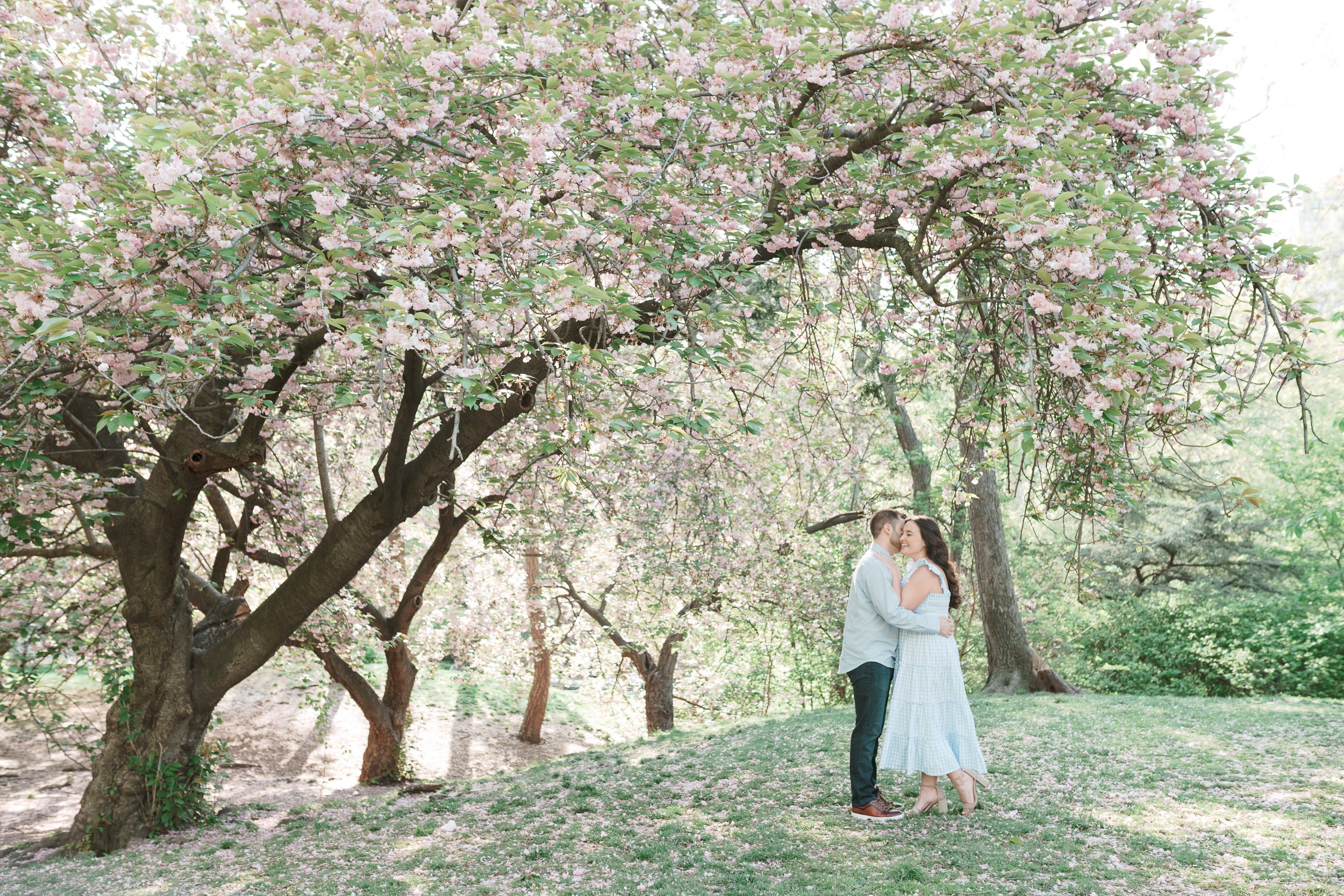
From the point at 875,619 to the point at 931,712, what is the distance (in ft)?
1.64

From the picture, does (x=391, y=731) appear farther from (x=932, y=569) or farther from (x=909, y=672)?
(x=932, y=569)

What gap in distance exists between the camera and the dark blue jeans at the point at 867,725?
4.09 meters

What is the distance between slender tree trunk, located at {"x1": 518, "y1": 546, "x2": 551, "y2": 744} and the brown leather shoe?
21.7 feet

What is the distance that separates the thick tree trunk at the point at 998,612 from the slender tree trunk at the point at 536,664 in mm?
5873

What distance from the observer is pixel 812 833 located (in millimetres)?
4027

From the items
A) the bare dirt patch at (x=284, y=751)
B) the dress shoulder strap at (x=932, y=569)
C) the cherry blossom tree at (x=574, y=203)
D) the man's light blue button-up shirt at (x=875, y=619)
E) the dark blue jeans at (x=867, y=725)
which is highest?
the cherry blossom tree at (x=574, y=203)

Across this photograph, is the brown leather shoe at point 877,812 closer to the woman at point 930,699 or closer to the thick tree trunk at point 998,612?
the woman at point 930,699

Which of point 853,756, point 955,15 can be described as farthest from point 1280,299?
point 853,756

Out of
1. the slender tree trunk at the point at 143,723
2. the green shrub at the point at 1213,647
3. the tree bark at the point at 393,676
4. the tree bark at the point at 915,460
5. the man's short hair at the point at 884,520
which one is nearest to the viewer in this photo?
the man's short hair at the point at 884,520

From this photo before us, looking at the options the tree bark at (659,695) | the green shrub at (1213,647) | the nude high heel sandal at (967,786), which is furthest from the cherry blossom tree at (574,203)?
the green shrub at (1213,647)

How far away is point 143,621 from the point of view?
601 cm

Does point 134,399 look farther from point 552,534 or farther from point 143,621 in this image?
point 552,534

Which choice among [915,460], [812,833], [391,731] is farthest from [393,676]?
[915,460]

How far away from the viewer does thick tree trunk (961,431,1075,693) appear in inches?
427
